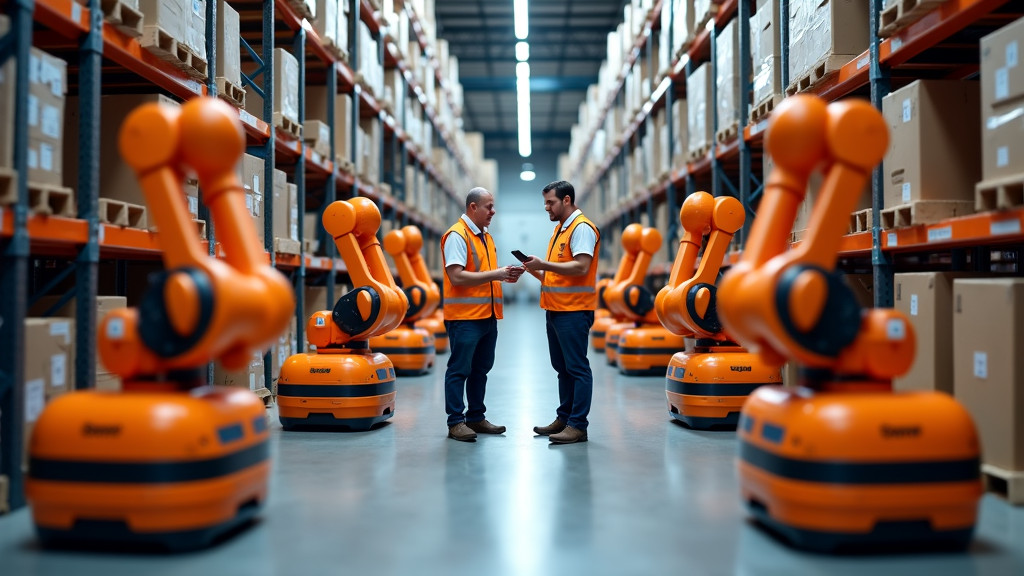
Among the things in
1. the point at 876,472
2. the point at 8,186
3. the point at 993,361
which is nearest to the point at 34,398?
the point at 8,186

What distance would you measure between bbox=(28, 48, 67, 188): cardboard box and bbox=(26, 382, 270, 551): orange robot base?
1429 millimetres

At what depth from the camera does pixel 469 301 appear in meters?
5.39

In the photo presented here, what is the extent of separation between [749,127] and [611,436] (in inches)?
143

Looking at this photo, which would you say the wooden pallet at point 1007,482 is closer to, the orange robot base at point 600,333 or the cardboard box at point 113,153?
the cardboard box at point 113,153

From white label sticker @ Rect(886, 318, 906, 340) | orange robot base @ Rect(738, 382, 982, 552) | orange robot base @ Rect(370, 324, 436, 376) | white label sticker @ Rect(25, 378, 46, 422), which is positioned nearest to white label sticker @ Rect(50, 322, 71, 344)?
white label sticker @ Rect(25, 378, 46, 422)

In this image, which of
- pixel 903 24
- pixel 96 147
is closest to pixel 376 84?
pixel 96 147

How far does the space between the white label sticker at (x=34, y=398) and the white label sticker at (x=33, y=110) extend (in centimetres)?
129

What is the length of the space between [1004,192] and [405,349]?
23.9 ft

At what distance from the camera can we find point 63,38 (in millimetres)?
4816

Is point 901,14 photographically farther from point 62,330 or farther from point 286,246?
point 286,246

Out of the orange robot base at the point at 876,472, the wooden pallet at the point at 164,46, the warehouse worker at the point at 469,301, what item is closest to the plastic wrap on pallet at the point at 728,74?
the warehouse worker at the point at 469,301

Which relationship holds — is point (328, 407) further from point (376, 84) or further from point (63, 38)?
point (376, 84)

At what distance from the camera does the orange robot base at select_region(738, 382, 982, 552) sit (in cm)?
296

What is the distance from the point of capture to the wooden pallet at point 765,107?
6.80m
